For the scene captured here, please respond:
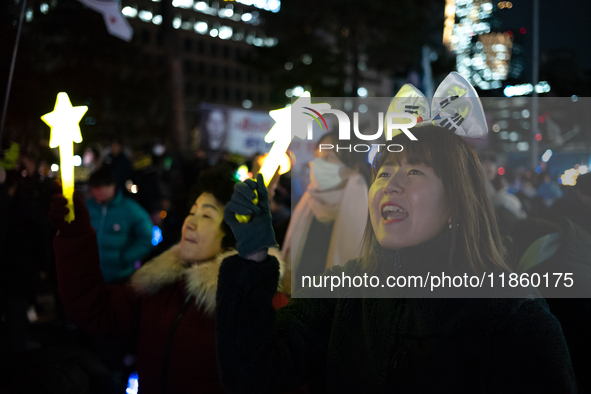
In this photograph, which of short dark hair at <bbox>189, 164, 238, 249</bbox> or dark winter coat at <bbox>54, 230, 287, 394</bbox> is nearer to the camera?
dark winter coat at <bbox>54, 230, 287, 394</bbox>

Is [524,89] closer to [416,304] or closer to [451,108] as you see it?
[451,108]

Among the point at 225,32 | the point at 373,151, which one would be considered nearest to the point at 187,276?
the point at 373,151

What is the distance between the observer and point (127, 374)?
9.10 feet

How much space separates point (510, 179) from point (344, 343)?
8.48 m

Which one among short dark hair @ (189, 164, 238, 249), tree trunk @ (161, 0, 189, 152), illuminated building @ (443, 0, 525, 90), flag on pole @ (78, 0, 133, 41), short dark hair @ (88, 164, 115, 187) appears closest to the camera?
short dark hair @ (189, 164, 238, 249)

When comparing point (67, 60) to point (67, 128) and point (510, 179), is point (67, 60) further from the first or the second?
point (67, 128)

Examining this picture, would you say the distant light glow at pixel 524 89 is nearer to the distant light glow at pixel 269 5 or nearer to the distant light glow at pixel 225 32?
the distant light glow at pixel 269 5

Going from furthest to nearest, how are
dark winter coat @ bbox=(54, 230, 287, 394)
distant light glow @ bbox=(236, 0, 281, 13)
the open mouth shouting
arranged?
distant light glow @ bbox=(236, 0, 281, 13)
dark winter coat @ bbox=(54, 230, 287, 394)
the open mouth shouting

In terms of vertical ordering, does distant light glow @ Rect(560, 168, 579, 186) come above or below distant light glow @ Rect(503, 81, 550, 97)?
below

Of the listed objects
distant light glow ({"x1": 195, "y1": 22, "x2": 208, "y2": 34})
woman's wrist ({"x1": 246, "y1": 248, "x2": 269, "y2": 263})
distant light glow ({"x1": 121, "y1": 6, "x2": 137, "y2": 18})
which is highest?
distant light glow ({"x1": 195, "y1": 22, "x2": 208, "y2": 34})

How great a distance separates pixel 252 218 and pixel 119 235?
3.17 meters

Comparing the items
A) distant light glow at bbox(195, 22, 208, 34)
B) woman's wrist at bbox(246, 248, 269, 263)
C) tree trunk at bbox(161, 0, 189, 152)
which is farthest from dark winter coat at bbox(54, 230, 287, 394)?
distant light glow at bbox(195, 22, 208, 34)

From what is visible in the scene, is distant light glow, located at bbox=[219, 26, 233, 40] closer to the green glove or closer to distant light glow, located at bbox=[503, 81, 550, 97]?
distant light glow, located at bbox=[503, 81, 550, 97]

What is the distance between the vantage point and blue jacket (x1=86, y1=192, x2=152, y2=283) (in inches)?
166
